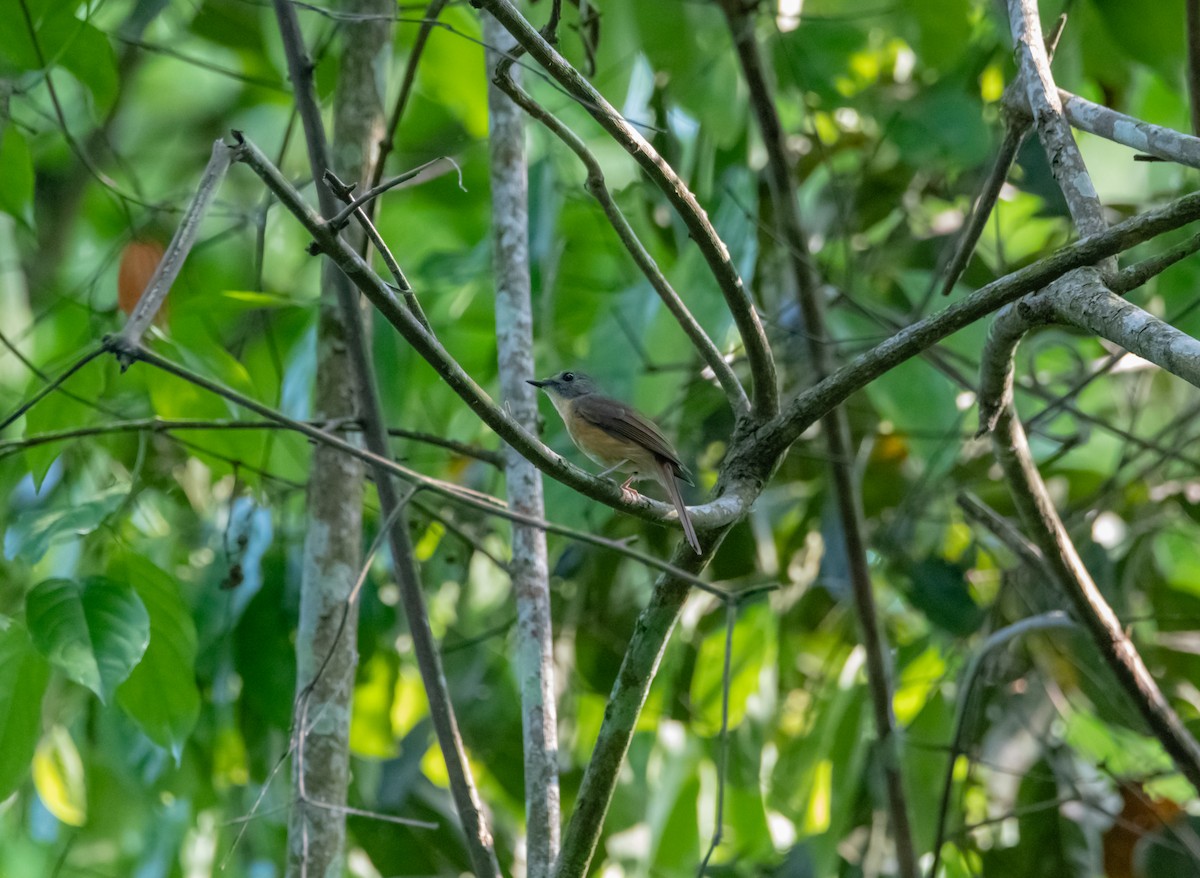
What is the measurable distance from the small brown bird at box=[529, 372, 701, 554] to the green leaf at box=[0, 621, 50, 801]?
165cm

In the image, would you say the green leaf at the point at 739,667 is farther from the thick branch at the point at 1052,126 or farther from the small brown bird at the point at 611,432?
the thick branch at the point at 1052,126

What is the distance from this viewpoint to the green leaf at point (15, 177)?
11.3 ft

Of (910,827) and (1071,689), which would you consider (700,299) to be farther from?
(1071,689)

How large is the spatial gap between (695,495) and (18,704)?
108 inches

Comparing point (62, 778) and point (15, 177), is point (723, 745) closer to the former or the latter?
point (15, 177)

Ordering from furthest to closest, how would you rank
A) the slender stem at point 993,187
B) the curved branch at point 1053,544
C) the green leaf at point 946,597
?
the green leaf at point 946,597, the slender stem at point 993,187, the curved branch at point 1053,544

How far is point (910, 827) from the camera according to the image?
4.39 m

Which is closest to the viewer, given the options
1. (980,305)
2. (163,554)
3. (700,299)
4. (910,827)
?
(980,305)

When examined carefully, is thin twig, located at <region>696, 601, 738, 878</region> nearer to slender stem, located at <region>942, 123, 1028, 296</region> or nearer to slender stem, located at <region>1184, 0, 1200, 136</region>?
slender stem, located at <region>942, 123, 1028, 296</region>

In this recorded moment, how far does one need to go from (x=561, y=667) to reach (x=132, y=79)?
4417mm

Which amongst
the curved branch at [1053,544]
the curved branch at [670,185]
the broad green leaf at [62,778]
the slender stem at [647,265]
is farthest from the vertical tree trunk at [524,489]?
the broad green leaf at [62,778]

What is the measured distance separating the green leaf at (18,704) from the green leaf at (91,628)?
0.13 meters

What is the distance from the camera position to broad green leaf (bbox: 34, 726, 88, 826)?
4996 millimetres

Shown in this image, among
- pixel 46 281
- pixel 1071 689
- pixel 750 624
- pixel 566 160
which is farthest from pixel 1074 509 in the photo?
pixel 46 281
